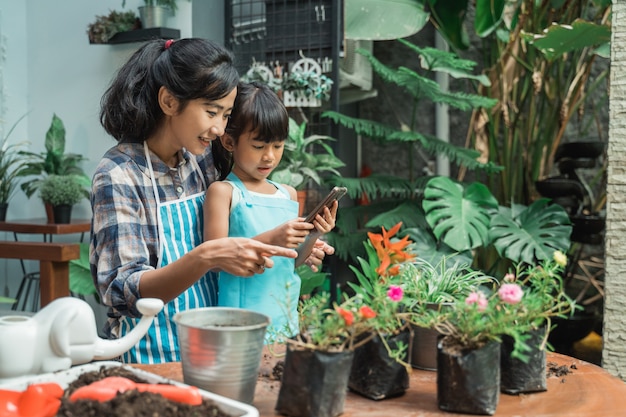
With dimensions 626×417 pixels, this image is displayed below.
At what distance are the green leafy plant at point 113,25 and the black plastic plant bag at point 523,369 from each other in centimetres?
355

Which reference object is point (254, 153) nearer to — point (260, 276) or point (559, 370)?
point (260, 276)

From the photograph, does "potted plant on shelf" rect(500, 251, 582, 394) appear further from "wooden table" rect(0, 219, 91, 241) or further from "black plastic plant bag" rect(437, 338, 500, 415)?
"wooden table" rect(0, 219, 91, 241)

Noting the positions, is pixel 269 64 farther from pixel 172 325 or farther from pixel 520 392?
pixel 520 392

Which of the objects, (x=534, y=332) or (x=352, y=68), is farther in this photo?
(x=352, y=68)

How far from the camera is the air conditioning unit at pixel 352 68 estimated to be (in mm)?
4289

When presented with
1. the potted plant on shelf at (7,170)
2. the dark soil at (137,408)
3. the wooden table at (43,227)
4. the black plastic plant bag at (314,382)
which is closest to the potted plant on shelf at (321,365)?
the black plastic plant bag at (314,382)

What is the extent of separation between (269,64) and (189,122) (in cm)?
283

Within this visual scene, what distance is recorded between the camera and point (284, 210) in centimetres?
177

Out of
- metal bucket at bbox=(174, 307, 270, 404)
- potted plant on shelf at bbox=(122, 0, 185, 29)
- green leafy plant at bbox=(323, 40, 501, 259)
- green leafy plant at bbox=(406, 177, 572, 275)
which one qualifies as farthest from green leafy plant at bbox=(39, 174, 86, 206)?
metal bucket at bbox=(174, 307, 270, 404)

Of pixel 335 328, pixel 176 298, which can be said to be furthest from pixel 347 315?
pixel 176 298

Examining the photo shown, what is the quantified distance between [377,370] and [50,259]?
2698mm

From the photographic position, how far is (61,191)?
3.96 meters

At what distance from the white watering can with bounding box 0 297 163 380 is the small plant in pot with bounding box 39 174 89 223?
3.05 m

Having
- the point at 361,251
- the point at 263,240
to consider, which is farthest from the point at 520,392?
the point at 361,251
